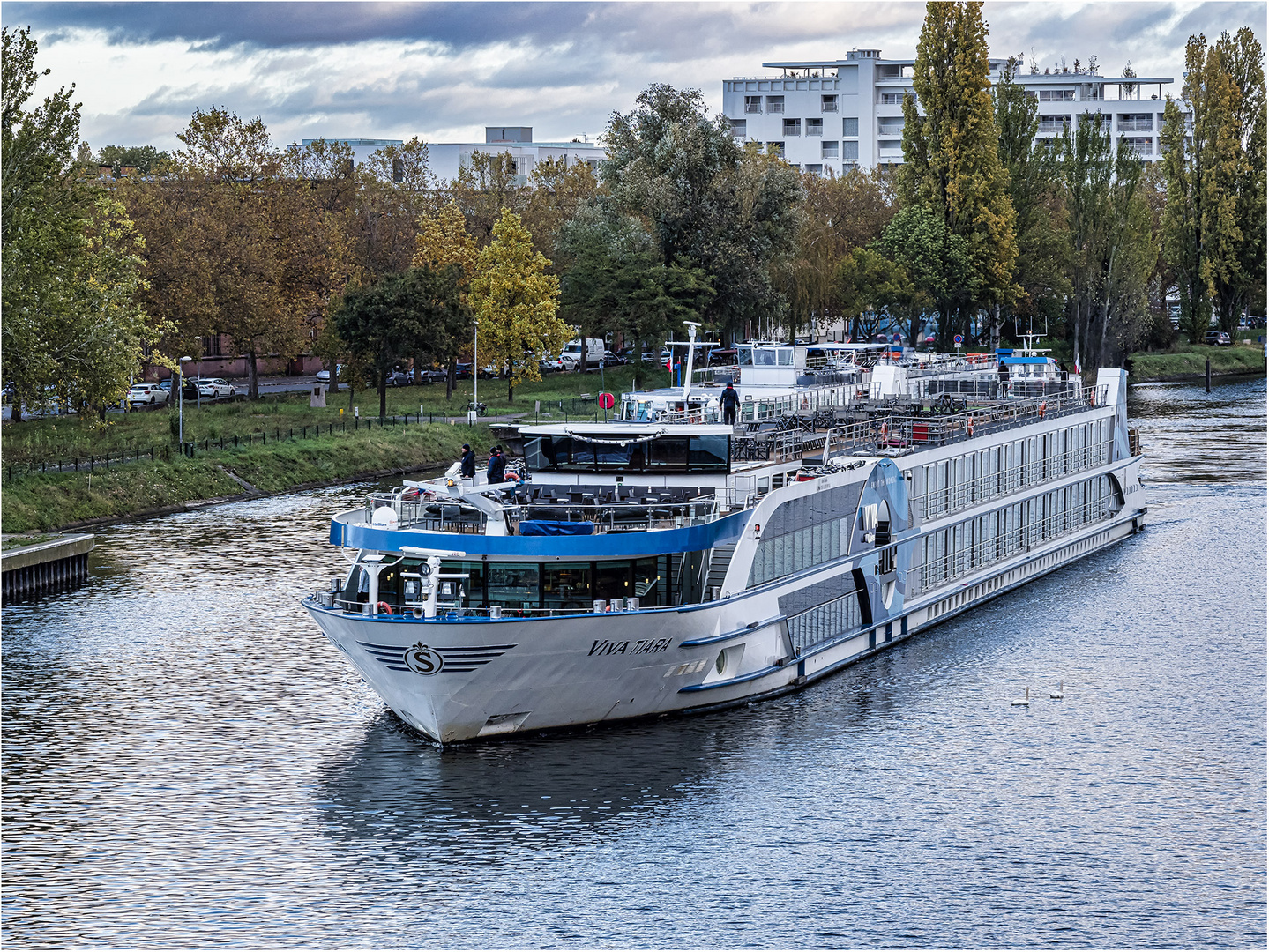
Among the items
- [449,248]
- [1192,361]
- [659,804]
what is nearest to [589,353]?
[449,248]

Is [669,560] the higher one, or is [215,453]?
[215,453]

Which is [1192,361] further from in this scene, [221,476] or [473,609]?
[473,609]

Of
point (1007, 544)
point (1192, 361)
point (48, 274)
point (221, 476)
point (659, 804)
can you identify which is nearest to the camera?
point (659, 804)

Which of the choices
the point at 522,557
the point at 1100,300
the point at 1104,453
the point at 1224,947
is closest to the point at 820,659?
the point at 522,557

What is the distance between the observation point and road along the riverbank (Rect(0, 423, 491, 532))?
2539 inches

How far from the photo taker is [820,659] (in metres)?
42.1

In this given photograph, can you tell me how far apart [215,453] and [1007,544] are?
3853cm

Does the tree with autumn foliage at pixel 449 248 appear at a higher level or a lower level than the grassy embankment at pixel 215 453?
higher

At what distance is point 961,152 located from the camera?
114 metres

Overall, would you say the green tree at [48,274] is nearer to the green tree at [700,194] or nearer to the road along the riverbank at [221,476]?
the road along the riverbank at [221,476]

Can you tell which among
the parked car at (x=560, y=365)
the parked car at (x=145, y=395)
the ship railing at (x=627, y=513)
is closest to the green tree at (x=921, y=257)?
the parked car at (x=560, y=365)

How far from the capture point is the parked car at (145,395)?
313 feet

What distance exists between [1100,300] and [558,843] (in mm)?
103222

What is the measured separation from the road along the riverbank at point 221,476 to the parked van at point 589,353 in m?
33.8
